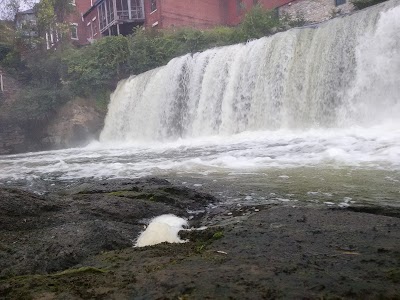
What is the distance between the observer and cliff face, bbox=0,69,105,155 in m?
23.3

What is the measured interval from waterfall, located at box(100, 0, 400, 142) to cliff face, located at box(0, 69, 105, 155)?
15.7 ft

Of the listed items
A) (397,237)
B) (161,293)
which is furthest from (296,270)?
(397,237)

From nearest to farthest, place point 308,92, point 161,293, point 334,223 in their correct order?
1. point 161,293
2. point 334,223
3. point 308,92

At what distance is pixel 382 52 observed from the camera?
1154 centimetres

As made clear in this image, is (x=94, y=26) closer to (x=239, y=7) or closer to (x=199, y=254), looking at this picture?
(x=239, y=7)

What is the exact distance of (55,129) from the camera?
24.0 m

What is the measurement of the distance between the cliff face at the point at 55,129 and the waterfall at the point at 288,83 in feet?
15.7

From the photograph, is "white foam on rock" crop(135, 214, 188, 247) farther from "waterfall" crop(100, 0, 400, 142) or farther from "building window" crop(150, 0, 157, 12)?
"building window" crop(150, 0, 157, 12)

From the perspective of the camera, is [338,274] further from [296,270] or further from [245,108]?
[245,108]

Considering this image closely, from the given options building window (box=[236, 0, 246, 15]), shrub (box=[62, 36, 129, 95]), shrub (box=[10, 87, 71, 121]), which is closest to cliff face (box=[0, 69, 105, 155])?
shrub (box=[10, 87, 71, 121])

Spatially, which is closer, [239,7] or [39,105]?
[39,105]

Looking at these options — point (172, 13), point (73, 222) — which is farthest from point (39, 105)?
point (73, 222)

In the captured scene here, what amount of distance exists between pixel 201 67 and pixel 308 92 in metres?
5.70

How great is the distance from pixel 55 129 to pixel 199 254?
23387 millimetres
